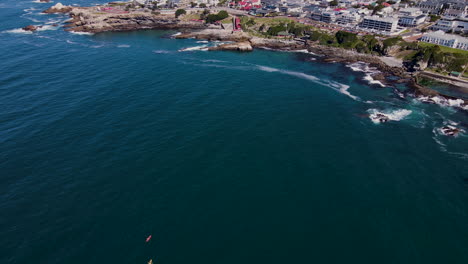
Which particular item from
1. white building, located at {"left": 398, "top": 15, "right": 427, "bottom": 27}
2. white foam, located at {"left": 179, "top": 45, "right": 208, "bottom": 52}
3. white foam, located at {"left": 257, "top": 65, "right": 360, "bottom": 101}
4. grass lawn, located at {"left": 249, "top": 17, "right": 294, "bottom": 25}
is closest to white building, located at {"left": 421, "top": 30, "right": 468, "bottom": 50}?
white building, located at {"left": 398, "top": 15, "right": 427, "bottom": 27}

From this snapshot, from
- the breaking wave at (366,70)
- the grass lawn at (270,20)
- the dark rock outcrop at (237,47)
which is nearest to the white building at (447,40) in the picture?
the breaking wave at (366,70)

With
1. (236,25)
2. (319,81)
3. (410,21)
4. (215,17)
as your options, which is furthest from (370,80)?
(215,17)

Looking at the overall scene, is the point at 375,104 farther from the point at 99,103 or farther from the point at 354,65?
the point at 99,103

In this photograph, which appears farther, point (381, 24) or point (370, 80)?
point (381, 24)

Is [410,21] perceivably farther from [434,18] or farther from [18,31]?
[18,31]

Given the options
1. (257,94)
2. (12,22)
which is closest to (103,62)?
(257,94)

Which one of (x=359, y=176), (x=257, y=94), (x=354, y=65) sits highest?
(x=354, y=65)
